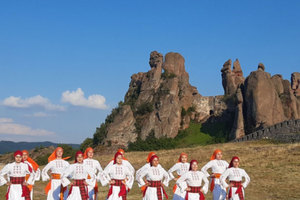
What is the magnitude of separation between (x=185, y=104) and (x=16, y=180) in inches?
2177

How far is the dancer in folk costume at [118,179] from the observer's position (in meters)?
11.6

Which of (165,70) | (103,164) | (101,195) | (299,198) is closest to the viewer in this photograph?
(299,198)

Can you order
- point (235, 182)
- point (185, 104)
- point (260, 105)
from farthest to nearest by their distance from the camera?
point (185, 104) < point (260, 105) < point (235, 182)

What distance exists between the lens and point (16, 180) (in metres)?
12.2

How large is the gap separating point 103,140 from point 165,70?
18.8m

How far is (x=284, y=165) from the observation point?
89.8ft

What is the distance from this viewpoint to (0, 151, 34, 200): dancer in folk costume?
12.1 meters

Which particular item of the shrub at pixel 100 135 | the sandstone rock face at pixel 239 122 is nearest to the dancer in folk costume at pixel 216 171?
the sandstone rock face at pixel 239 122

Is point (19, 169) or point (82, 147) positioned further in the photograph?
point (82, 147)

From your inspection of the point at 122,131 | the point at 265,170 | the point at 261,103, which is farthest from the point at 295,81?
the point at 265,170

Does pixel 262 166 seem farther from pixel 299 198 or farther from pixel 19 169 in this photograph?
pixel 19 169

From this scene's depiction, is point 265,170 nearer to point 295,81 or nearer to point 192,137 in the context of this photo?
point 192,137

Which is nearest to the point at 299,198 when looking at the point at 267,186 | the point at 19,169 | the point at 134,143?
the point at 267,186

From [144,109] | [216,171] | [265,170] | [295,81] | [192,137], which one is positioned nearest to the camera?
[216,171]
